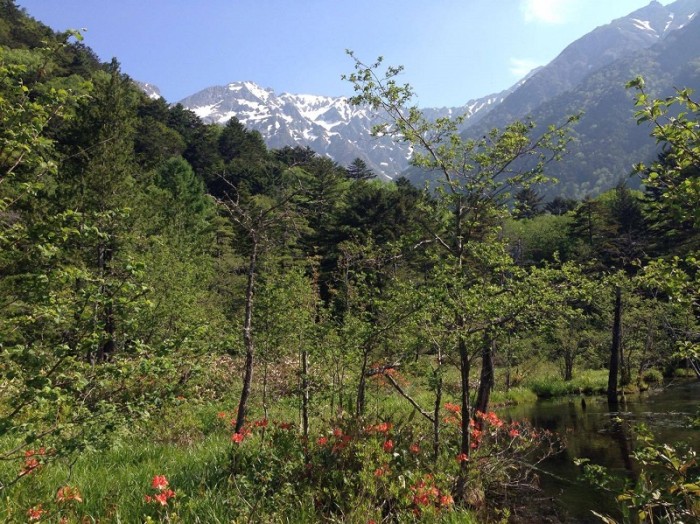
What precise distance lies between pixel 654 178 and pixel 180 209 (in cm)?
4034

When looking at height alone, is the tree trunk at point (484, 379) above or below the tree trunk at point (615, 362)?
above

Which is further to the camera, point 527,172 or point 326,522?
point 527,172

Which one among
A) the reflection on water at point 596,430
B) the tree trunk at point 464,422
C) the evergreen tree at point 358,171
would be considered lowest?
the reflection on water at point 596,430

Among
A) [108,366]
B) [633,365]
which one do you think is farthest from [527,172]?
[633,365]

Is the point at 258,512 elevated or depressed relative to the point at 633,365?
elevated

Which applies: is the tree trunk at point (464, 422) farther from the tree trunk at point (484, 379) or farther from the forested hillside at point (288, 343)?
the tree trunk at point (484, 379)

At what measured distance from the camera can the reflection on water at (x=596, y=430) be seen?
10.3 metres

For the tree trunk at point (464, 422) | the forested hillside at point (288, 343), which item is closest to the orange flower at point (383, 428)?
the forested hillside at point (288, 343)

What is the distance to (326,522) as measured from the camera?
5770 millimetres

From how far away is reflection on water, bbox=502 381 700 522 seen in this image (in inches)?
404

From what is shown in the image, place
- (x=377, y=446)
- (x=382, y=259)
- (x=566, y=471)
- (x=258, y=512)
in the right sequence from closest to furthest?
(x=258, y=512) < (x=377, y=446) < (x=382, y=259) < (x=566, y=471)

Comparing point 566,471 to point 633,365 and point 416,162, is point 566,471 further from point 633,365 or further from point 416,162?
point 633,365

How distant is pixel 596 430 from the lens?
16.3m

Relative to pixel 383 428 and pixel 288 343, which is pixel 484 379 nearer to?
pixel 383 428
